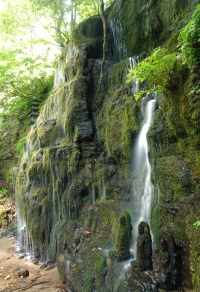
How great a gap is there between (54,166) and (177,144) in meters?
5.12

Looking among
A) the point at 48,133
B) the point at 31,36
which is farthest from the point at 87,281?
the point at 31,36

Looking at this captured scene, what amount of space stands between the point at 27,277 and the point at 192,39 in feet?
24.4

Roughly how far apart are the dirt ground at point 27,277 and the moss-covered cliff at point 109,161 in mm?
493

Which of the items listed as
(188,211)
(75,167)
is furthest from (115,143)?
(188,211)

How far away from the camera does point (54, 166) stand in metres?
8.68

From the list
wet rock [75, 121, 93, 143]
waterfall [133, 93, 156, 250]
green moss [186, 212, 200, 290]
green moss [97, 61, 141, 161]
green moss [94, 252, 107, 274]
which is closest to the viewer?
green moss [186, 212, 200, 290]

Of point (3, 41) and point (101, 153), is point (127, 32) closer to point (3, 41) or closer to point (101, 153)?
point (101, 153)

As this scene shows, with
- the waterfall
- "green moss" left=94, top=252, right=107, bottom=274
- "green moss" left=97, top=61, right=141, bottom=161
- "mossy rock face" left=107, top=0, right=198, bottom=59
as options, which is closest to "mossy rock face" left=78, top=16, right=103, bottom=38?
"mossy rock face" left=107, top=0, right=198, bottom=59

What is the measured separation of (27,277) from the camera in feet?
21.7

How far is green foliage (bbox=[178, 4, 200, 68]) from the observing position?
3.65m

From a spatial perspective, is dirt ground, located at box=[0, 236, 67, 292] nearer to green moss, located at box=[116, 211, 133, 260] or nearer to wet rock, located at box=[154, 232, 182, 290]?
green moss, located at box=[116, 211, 133, 260]

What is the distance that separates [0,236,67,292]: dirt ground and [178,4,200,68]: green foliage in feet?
19.8

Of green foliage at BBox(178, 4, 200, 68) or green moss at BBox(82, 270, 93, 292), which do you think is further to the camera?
green moss at BBox(82, 270, 93, 292)

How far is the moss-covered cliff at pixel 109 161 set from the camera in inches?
172
